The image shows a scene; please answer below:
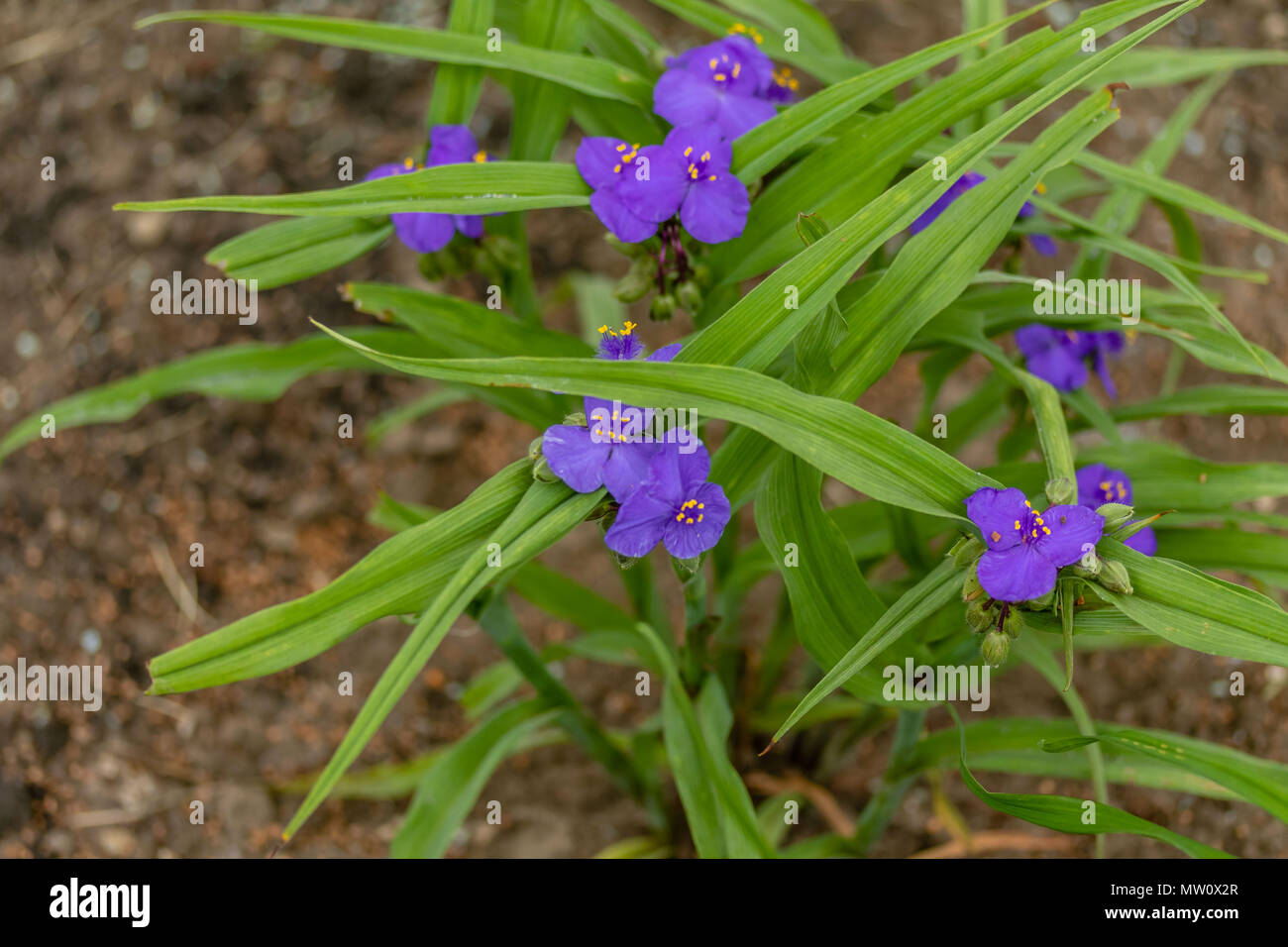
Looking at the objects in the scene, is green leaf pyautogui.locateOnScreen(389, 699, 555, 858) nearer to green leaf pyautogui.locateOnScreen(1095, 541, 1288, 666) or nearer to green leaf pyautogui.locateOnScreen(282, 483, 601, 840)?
green leaf pyautogui.locateOnScreen(282, 483, 601, 840)

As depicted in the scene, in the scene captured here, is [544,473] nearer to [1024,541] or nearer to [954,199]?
[1024,541]

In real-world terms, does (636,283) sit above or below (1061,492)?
above

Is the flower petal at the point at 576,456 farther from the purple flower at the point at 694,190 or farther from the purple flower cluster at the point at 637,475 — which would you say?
the purple flower at the point at 694,190

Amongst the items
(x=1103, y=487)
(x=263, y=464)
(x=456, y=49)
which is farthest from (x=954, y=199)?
(x=263, y=464)

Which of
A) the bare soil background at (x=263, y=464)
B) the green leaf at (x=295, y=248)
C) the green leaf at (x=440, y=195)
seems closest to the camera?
the green leaf at (x=440, y=195)

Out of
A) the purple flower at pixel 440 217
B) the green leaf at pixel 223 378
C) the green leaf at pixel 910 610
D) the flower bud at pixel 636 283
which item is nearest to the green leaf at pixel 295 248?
the purple flower at pixel 440 217

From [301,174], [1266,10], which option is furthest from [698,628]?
[1266,10]

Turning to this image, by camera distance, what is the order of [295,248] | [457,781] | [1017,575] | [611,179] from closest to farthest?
[1017,575] < [611,179] < [295,248] < [457,781]

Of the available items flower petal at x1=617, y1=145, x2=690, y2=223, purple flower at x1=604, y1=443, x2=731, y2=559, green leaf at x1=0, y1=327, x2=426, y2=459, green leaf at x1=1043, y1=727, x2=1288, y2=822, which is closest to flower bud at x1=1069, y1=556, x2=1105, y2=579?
green leaf at x1=1043, y1=727, x2=1288, y2=822
